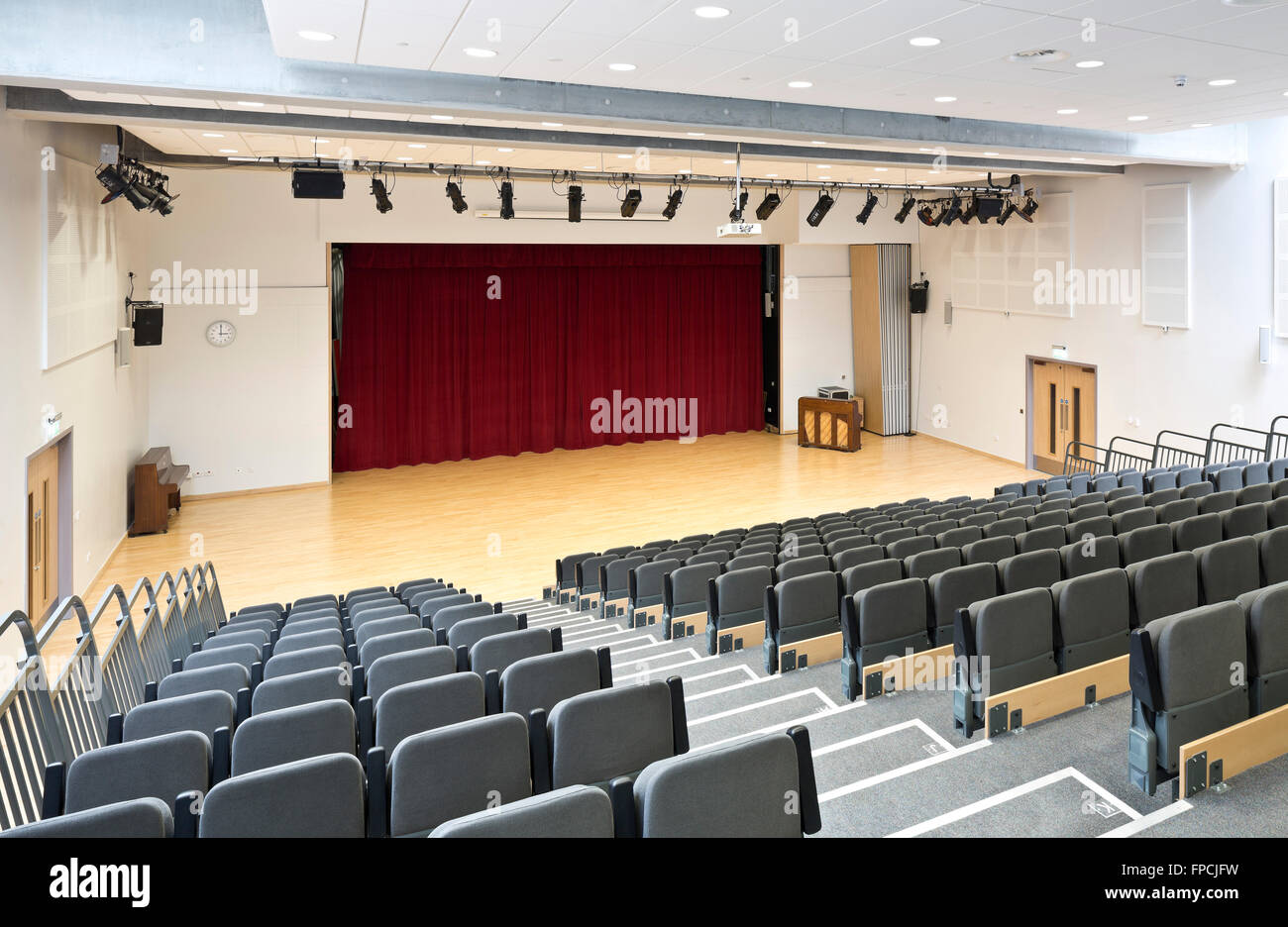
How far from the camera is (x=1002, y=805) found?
3.75 metres

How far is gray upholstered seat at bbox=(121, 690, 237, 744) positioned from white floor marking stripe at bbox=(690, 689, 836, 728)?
89.8 inches

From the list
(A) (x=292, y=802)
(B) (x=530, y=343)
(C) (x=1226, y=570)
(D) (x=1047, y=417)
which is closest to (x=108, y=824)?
(A) (x=292, y=802)

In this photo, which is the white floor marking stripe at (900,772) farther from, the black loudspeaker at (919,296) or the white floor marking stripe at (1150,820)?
the black loudspeaker at (919,296)

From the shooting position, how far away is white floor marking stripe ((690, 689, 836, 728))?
5200 millimetres

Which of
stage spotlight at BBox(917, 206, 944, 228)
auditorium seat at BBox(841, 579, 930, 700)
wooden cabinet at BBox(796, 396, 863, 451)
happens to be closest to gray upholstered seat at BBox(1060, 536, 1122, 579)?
auditorium seat at BBox(841, 579, 930, 700)

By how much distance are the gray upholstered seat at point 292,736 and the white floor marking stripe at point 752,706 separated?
1.95 m

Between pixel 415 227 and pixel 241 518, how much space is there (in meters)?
6.11

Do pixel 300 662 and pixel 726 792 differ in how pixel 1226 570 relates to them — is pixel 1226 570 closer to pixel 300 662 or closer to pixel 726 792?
pixel 726 792

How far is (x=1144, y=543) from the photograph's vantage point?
6.77 m

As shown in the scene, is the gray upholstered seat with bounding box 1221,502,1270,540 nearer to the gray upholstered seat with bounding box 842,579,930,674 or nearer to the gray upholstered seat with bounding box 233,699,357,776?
the gray upholstered seat with bounding box 842,579,930,674

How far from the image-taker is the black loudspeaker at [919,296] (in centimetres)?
2141

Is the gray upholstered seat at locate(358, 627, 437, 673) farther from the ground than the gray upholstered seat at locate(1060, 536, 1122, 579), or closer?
closer

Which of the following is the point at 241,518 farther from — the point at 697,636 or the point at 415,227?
the point at 697,636

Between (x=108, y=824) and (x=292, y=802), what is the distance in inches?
20.5
